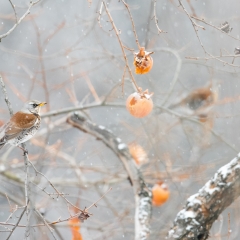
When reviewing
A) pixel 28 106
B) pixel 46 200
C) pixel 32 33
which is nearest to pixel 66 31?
pixel 32 33

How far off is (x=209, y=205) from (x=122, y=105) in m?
1.08

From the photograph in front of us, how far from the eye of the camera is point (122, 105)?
293 cm

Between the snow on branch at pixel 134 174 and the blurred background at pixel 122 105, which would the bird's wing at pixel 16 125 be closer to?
the blurred background at pixel 122 105

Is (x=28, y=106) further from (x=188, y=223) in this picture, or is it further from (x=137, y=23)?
(x=137, y=23)

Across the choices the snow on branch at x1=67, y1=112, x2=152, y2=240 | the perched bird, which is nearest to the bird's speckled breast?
the perched bird

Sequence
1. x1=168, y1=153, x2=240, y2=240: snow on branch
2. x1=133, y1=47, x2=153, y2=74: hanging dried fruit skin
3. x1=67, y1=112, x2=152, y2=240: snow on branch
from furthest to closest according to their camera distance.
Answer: x1=67, y1=112, x2=152, y2=240: snow on branch
x1=168, y1=153, x2=240, y2=240: snow on branch
x1=133, y1=47, x2=153, y2=74: hanging dried fruit skin

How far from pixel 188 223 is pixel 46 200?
6.79ft

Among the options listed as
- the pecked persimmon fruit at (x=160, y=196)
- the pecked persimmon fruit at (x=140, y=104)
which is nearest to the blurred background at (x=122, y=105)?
the pecked persimmon fruit at (x=160, y=196)

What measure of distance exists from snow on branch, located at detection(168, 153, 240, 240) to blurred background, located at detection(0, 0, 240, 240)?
0.36 ft

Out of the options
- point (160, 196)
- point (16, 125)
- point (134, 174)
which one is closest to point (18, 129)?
point (16, 125)

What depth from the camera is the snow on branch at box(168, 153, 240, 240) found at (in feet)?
6.93

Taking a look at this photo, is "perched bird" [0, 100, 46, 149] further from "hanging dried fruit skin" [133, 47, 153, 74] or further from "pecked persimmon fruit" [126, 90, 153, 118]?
"hanging dried fruit skin" [133, 47, 153, 74]

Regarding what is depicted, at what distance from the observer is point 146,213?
2.41 metres

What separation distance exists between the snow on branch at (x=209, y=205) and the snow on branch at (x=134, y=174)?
26cm
